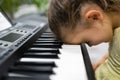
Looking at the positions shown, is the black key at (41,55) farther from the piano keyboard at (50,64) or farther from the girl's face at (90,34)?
the girl's face at (90,34)

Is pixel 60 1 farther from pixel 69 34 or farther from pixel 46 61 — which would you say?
pixel 46 61

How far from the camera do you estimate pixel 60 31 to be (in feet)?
3.02

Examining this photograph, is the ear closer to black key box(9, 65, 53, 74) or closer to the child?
the child

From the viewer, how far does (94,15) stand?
2.84 ft

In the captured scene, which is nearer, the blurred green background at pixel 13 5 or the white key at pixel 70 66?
the white key at pixel 70 66

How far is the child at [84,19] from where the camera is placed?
2.85ft

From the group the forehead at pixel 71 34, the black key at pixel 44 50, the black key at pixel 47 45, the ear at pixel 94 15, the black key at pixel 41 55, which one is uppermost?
the ear at pixel 94 15

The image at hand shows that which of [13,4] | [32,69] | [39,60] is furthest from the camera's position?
[13,4]

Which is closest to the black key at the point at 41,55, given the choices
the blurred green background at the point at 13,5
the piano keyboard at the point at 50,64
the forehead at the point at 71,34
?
the piano keyboard at the point at 50,64

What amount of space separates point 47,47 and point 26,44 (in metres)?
0.09

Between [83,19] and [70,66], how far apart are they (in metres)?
0.22

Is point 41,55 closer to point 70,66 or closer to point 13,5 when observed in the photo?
point 70,66

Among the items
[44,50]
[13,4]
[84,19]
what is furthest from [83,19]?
[13,4]

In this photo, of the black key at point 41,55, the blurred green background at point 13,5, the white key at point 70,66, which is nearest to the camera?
the white key at point 70,66
